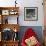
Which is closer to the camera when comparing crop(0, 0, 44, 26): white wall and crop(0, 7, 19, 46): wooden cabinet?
crop(0, 7, 19, 46): wooden cabinet

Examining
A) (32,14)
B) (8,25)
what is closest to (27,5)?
(32,14)

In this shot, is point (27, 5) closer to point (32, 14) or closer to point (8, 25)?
point (32, 14)

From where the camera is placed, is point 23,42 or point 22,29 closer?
point 23,42

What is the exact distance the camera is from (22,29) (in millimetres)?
6281

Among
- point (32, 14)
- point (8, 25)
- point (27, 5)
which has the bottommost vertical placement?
point (8, 25)

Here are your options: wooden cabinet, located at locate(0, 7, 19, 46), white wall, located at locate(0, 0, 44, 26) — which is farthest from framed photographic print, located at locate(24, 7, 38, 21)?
wooden cabinet, located at locate(0, 7, 19, 46)

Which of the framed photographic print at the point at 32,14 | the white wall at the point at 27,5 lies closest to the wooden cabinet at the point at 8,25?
the white wall at the point at 27,5

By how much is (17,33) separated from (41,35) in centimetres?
95

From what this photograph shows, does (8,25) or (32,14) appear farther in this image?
(32,14)

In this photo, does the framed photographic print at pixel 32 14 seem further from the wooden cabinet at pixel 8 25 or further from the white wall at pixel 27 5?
the wooden cabinet at pixel 8 25

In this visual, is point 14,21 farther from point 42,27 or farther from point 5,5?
point 42,27

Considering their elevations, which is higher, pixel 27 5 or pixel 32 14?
pixel 27 5

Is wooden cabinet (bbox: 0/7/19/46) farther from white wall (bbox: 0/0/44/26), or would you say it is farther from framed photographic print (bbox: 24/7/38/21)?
framed photographic print (bbox: 24/7/38/21)

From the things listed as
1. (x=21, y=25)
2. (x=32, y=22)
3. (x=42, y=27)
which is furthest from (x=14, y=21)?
(x=42, y=27)
